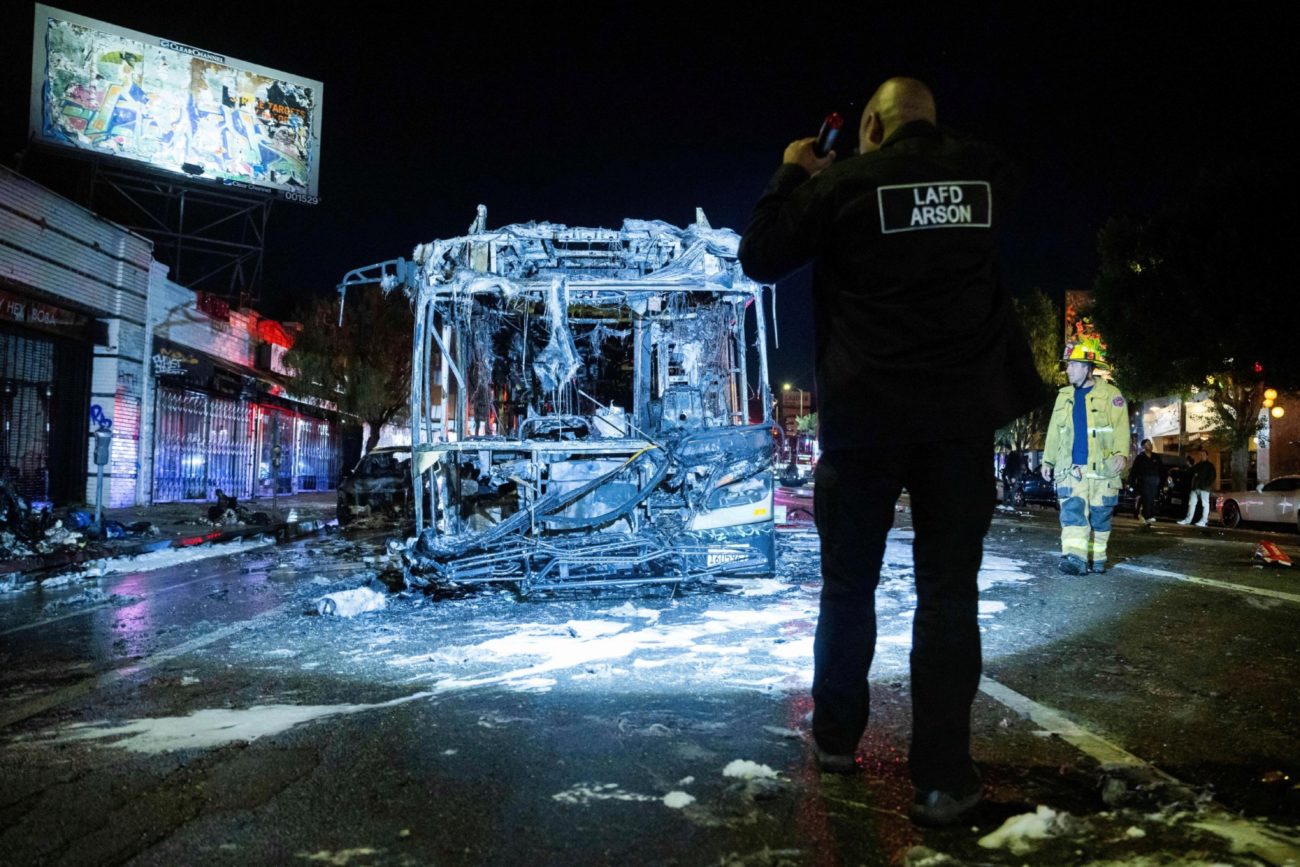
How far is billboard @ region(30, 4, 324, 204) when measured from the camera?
19.5 m

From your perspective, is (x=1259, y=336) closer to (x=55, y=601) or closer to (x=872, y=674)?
(x=872, y=674)

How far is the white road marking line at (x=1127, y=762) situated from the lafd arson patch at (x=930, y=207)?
5.64ft

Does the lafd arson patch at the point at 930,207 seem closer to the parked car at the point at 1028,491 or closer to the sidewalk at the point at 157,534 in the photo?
the sidewalk at the point at 157,534

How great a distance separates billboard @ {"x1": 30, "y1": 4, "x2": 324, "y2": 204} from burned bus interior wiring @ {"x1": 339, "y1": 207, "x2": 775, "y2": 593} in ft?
56.4

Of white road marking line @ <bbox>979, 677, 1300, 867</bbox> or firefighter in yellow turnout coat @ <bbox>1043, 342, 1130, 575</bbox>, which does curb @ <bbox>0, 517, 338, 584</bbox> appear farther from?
firefighter in yellow turnout coat @ <bbox>1043, 342, 1130, 575</bbox>

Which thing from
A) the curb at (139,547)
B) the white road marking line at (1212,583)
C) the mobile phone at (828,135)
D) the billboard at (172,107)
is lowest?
the curb at (139,547)

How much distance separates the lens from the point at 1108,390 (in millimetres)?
7625

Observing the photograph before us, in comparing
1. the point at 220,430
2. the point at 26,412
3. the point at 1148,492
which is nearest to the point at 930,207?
the point at 26,412

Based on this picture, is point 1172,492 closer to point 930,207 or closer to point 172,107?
point 930,207

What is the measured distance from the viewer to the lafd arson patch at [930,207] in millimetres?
2307

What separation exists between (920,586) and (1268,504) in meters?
19.2

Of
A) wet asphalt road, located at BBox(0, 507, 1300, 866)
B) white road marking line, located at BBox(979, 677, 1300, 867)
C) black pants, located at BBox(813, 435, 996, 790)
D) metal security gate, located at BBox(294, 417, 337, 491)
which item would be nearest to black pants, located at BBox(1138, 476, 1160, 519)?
wet asphalt road, located at BBox(0, 507, 1300, 866)

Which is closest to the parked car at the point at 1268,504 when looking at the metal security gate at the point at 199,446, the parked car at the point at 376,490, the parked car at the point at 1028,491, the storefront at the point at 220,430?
the parked car at the point at 1028,491

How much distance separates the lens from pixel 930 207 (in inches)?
91.0
